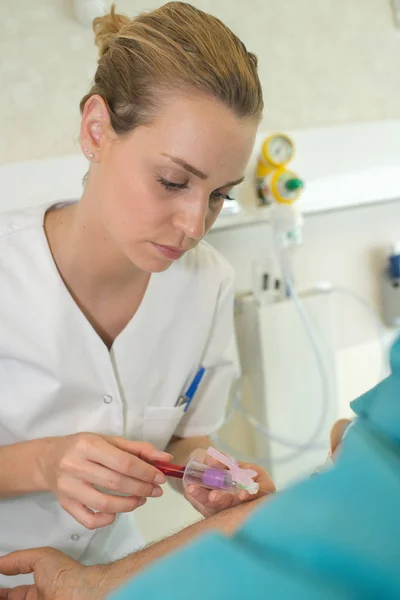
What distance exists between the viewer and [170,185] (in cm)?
84

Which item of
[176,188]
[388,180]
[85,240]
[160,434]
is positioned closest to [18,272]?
[85,240]

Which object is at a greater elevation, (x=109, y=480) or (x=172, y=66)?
(x=172, y=66)

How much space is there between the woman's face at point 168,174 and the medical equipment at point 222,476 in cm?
36

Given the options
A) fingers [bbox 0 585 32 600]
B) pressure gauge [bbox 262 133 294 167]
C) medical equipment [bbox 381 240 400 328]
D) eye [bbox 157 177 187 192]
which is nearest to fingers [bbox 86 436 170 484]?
fingers [bbox 0 585 32 600]

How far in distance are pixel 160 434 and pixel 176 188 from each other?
22.7 inches

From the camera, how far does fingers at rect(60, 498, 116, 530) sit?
780mm

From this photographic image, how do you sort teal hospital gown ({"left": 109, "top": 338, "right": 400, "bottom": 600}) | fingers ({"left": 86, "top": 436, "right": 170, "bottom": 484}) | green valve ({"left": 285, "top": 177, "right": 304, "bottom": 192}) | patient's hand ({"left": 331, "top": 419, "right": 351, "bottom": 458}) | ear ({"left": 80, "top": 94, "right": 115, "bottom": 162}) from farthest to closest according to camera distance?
1. green valve ({"left": 285, "top": 177, "right": 304, "bottom": 192})
2. ear ({"left": 80, "top": 94, "right": 115, "bottom": 162})
3. fingers ({"left": 86, "top": 436, "right": 170, "bottom": 484})
4. patient's hand ({"left": 331, "top": 419, "right": 351, "bottom": 458})
5. teal hospital gown ({"left": 109, "top": 338, "right": 400, "bottom": 600})

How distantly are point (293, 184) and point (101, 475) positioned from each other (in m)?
0.98

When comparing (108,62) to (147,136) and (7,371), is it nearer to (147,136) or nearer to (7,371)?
(147,136)

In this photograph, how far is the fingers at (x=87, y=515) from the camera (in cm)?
78

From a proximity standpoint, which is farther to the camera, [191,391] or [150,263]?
[191,391]

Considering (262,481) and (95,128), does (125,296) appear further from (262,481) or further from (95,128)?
(262,481)

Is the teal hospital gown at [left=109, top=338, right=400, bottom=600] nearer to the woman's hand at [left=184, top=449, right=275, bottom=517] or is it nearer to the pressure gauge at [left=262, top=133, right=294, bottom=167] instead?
the woman's hand at [left=184, top=449, right=275, bottom=517]

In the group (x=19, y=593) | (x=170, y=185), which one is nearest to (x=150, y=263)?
(x=170, y=185)
